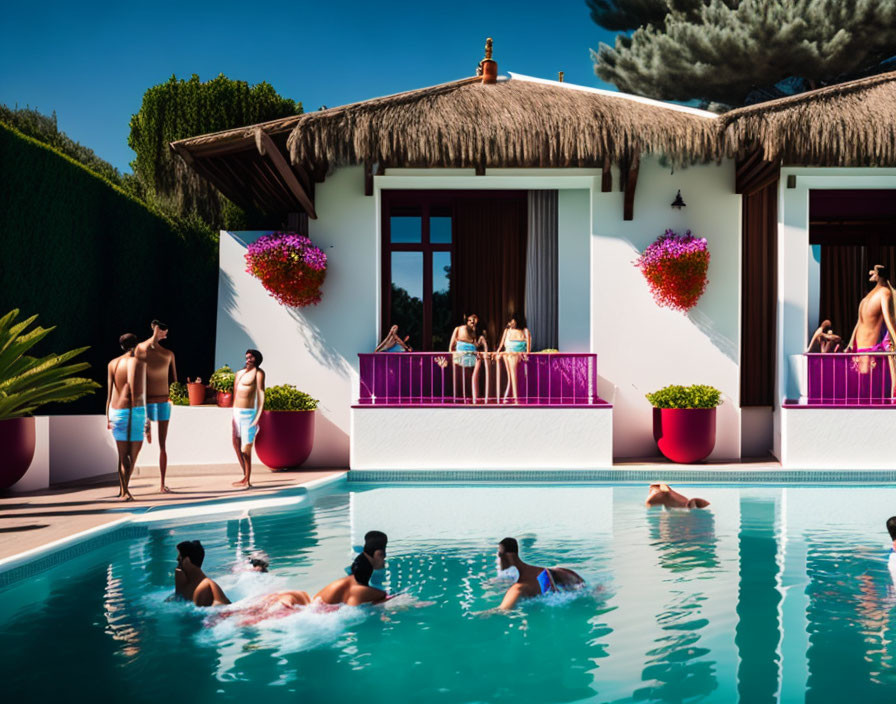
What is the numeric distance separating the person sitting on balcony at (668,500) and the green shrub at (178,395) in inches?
245

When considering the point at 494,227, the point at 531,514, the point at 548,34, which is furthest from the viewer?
the point at 548,34

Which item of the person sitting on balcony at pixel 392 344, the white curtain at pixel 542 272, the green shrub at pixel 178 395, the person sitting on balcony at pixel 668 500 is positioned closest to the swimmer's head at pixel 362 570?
the person sitting on balcony at pixel 668 500

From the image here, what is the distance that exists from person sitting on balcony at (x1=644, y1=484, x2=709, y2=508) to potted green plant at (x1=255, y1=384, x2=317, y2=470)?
4.24 m

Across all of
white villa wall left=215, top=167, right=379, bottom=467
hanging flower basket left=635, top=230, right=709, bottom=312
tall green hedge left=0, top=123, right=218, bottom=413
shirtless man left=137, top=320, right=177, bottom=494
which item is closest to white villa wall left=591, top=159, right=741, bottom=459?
hanging flower basket left=635, top=230, right=709, bottom=312

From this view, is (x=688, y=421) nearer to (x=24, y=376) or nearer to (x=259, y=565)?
(x=259, y=565)

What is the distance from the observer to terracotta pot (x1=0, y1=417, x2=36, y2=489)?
778 centimetres

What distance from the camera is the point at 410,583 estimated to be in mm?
5469

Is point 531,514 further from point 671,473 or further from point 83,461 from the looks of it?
point 83,461

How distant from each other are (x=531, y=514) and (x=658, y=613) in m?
2.84

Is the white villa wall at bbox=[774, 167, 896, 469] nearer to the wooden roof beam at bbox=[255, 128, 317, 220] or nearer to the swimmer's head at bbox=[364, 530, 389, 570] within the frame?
the wooden roof beam at bbox=[255, 128, 317, 220]

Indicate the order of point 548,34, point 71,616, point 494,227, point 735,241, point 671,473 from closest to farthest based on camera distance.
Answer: point 71,616 → point 671,473 → point 735,241 → point 494,227 → point 548,34

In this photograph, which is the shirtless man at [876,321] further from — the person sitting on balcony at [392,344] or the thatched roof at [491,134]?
the person sitting on balcony at [392,344]

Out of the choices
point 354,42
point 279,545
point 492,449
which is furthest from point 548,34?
point 279,545

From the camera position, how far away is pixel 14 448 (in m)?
7.85
